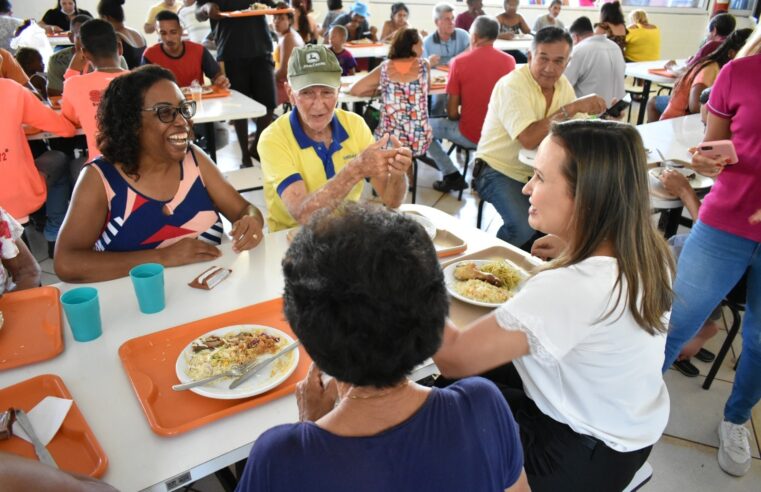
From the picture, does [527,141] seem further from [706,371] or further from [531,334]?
[531,334]

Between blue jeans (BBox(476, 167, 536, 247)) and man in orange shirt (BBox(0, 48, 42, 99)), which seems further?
man in orange shirt (BBox(0, 48, 42, 99))

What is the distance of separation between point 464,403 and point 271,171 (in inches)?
59.1

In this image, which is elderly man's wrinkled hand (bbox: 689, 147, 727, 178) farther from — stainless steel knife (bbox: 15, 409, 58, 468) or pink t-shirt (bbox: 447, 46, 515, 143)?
pink t-shirt (bbox: 447, 46, 515, 143)

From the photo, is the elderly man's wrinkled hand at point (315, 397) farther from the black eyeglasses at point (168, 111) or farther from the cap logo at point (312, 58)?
the cap logo at point (312, 58)

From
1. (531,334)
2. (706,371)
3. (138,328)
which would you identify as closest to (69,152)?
(138,328)

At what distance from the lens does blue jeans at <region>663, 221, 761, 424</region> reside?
75.9 inches

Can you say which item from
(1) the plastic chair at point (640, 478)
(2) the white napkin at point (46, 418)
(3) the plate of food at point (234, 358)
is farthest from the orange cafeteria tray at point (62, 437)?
(1) the plastic chair at point (640, 478)

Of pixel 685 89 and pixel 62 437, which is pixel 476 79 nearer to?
pixel 685 89

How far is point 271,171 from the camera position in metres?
2.13

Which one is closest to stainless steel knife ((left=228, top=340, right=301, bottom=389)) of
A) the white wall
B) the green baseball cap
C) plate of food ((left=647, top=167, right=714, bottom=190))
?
the green baseball cap

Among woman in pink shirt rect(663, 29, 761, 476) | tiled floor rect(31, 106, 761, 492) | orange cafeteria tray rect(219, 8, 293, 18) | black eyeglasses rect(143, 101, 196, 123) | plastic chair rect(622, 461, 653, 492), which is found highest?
orange cafeteria tray rect(219, 8, 293, 18)

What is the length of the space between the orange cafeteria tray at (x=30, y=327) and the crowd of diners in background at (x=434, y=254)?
15cm

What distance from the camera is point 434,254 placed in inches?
31.2

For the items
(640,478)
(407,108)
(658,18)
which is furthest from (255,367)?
(658,18)
